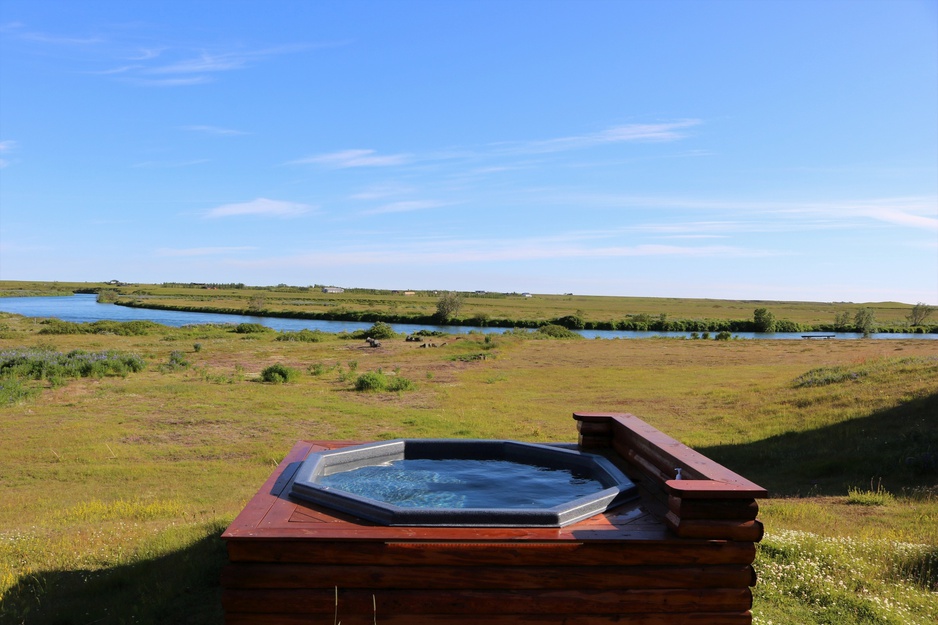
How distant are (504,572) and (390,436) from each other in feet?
31.1

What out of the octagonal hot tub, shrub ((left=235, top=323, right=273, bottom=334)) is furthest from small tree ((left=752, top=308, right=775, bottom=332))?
the octagonal hot tub

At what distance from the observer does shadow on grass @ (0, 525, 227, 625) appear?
486 cm

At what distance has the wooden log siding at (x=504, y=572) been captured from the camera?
366 centimetres

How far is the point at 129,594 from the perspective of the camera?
526 centimetres

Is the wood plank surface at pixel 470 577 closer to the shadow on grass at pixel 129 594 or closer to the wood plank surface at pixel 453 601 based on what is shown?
the wood plank surface at pixel 453 601

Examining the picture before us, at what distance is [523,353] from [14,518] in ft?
96.4

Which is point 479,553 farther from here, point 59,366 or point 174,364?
point 174,364

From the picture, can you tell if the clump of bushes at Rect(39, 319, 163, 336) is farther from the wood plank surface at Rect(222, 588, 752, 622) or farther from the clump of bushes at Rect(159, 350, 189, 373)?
the wood plank surface at Rect(222, 588, 752, 622)

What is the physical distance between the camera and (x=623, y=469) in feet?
19.6

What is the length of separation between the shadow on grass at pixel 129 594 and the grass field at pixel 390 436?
0.02 meters

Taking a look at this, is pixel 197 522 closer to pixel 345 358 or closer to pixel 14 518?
pixel 14 518

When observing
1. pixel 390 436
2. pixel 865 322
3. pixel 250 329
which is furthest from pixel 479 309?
pixel 390 436

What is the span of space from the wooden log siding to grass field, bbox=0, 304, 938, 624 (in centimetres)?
147

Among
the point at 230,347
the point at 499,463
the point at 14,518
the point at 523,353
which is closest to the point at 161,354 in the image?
the point at 230,347
